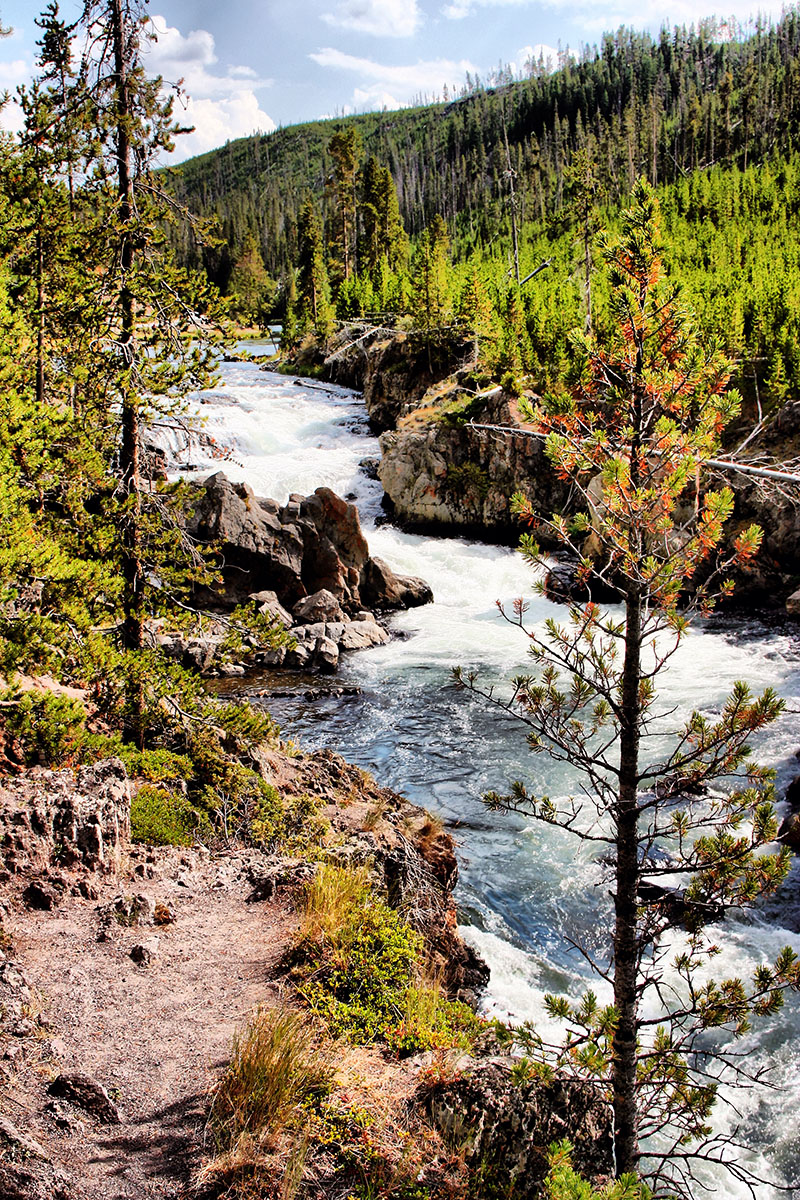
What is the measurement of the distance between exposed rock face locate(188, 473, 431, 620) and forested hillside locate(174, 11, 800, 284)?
4200 cm

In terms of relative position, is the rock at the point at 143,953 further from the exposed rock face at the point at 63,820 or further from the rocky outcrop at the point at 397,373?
the rocky outcrop at the point at 397,373

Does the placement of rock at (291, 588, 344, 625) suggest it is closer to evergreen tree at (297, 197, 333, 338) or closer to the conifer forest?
the conifer forest

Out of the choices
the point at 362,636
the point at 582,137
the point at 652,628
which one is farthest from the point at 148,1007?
the point at 582,137

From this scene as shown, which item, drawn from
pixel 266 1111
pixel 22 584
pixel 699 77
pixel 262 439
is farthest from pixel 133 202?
pixel 699 77

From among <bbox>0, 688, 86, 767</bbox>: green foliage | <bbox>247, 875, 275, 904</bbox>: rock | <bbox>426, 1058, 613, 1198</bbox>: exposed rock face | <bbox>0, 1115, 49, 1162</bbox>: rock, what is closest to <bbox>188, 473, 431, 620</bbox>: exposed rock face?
<bbox>0, 688, 86, 767</bbox>: green foliage

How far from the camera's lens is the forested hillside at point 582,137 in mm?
86188

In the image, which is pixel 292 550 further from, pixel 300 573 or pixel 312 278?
pixel 312 278

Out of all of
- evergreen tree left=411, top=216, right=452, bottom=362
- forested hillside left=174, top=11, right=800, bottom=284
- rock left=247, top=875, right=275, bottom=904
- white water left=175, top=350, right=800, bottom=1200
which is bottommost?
white water left=175, top=350, right=800, bottom=1200

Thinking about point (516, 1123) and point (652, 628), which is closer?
point (652, 628)

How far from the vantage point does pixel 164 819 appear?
923cm

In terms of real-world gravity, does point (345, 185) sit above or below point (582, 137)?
below

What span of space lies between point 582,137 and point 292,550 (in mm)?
100007

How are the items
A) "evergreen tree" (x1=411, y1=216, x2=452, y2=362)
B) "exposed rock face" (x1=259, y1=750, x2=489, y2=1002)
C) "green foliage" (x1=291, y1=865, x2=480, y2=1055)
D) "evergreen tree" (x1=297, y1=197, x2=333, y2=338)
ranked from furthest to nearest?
"evergreen tree" (x1=297, y1=197, x2=333, y2=338), "evergreen tree" (x1=411, y1=216, x2=452, y2=362), "exposed rock face" (x1=259, y1=750, x2=489, y2=1002), "green foliage" (x1=291, y1=865, x2=480, y2=1055)

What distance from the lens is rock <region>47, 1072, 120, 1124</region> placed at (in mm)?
4930
